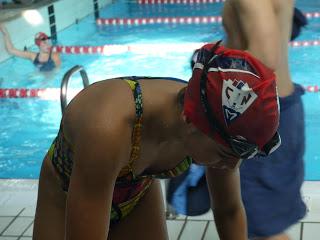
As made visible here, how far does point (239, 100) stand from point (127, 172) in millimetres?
480

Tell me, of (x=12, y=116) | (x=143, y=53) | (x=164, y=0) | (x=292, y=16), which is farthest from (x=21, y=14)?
(x=292, y=16)

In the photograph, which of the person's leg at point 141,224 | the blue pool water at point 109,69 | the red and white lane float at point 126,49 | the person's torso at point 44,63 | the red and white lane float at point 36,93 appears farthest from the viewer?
the red and white lane float at point 126,49

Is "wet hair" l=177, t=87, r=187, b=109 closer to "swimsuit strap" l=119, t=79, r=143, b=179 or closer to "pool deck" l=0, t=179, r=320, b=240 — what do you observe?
"swimsuit strap" l=119, t=79, r=143, b=179

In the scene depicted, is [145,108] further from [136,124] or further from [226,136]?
[226,136]

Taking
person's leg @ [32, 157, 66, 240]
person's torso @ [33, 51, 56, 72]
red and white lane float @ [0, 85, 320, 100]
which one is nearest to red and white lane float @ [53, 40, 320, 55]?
person's torso @ [33, 51, 56, 72]

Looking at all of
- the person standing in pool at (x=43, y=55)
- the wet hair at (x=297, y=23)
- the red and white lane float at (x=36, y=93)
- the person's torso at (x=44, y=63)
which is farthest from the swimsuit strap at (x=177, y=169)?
the person's torso at (x=44, y=63)

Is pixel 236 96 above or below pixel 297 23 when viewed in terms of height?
above

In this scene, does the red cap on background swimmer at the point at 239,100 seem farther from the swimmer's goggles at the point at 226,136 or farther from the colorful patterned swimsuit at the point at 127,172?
the colorful patterned swimsuit at the point at 127,172

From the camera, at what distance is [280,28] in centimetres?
217

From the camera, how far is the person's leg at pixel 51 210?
1.83 m

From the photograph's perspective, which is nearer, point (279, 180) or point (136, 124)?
point (136, 124)

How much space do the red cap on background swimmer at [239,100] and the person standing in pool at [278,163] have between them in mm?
706

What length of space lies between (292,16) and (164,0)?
1134cm

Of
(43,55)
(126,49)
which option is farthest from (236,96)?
(126,49)
